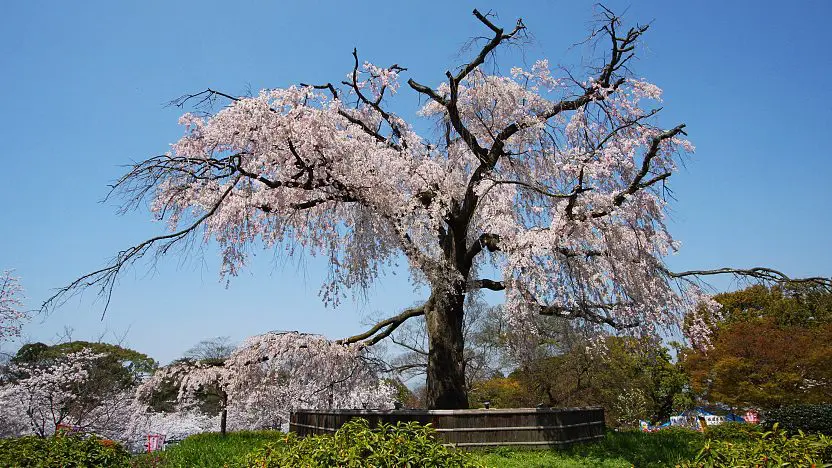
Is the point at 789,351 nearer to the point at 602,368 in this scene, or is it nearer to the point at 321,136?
the point at 602,368

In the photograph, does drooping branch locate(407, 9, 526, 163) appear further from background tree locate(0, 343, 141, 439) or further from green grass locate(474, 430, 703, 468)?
background tree locate(0, 343, 141, 439)

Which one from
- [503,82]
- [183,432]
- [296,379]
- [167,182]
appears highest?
[503,82]

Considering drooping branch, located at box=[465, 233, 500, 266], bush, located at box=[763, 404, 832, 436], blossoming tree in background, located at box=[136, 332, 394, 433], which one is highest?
drooping branch, located at box=[465, 233, 500, 266]

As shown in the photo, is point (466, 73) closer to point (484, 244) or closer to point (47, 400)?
point (484, 244)

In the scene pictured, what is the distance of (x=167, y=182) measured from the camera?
37.8 feet

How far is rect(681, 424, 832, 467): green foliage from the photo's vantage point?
4.40 metres

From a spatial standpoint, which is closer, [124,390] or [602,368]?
[602,368]

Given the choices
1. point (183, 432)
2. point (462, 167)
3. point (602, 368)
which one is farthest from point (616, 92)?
point (183, 432)

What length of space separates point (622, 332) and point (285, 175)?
846cm

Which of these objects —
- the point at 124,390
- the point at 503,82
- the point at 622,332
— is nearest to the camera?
the point at 622,332

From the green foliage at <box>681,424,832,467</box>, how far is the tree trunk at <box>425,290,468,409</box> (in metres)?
8.11

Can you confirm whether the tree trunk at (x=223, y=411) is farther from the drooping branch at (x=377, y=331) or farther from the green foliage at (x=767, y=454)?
the green foliage at (x=767, y=454)

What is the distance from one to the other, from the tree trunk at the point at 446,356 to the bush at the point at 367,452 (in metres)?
7.65

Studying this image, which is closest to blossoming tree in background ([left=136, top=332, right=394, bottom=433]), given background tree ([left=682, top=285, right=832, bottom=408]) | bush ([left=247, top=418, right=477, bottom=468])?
bush ([left=247, top=418, right=477, bottom=468])
